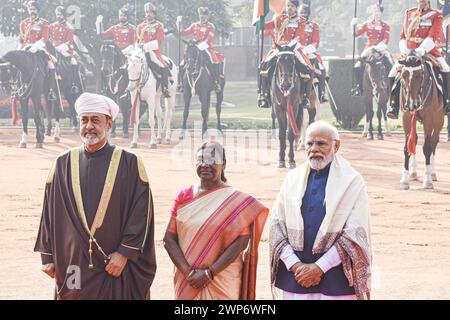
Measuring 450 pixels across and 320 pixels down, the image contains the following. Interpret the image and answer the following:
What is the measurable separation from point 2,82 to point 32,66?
608 mm

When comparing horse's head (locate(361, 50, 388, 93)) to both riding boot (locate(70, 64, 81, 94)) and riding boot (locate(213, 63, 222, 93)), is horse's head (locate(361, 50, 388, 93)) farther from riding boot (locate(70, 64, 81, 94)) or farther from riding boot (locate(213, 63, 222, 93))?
riding boot (locate(70, 64, 81, 94))

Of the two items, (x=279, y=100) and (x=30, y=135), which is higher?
(x=279, y=100)

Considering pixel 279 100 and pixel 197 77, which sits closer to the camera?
pixel 279 100

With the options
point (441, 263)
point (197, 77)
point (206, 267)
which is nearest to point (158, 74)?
point (197, 77)

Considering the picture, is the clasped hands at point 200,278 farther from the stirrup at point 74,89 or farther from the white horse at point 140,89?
the stirrup at point 74,89

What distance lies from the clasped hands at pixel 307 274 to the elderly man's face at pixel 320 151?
1.71 ft

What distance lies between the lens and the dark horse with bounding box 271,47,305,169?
1691 cm

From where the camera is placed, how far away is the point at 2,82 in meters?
20.9

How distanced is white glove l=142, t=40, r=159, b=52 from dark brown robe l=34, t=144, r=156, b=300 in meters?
15.4

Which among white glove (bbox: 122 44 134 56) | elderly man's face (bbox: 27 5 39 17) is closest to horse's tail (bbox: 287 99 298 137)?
white glove (bbox: 122 44 134 56)

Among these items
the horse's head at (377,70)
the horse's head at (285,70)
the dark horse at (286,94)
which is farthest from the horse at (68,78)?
the horse's head at (285,70)
